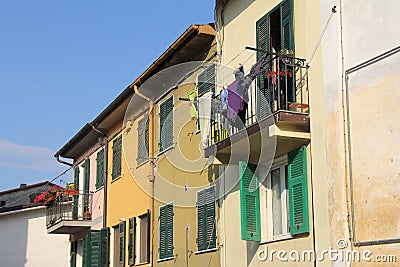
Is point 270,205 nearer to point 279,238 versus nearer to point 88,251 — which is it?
point 279,238

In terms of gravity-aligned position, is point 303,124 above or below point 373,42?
below

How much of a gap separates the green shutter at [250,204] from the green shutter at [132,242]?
7221 millimetres

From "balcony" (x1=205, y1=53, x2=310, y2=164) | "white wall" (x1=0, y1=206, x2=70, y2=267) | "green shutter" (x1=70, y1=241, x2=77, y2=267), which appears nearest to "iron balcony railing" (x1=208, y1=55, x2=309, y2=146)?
"balcony" (x1=205, y1=53, x2=310, y2=164)

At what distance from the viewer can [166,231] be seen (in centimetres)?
1742

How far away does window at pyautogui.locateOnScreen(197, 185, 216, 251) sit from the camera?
14.9 metres

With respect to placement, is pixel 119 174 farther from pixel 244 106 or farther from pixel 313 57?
pixel 313 57

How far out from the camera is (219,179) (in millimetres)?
14711

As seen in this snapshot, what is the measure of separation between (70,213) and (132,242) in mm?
6757

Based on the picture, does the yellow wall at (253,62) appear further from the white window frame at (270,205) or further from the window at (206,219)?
the window at (206,219)

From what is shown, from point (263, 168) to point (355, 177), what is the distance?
3.15 meters

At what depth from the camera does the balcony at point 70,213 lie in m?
24.6

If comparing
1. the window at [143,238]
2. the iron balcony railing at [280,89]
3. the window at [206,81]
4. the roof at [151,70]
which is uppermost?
the roof at [151,70]

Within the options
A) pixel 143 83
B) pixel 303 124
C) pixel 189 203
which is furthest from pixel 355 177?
pixel 143 83

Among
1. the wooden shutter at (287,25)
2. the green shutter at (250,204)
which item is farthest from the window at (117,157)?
the wooden shutter at (287,25)
